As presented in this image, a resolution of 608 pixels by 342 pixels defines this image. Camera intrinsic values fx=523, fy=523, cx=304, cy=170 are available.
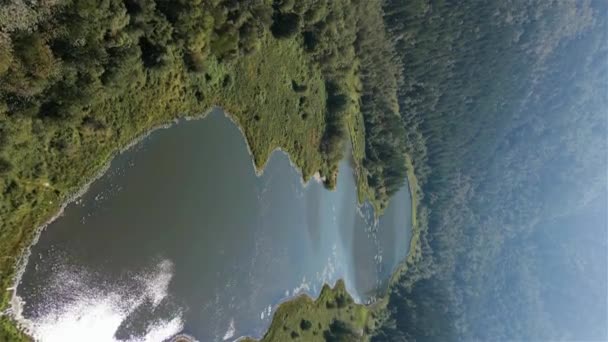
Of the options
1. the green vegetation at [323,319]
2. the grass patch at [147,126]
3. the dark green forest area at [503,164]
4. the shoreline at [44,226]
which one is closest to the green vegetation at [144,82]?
the grass patch at [147,126]

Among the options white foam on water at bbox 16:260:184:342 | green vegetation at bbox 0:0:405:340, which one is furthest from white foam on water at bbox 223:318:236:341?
green vegetation at bbox 0:0:405:340

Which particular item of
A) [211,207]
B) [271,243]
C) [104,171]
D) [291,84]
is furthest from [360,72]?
[104,171]

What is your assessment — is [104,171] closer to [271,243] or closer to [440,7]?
[271,243]

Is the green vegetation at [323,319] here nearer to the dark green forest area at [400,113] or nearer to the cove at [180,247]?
the cove at [180,247]

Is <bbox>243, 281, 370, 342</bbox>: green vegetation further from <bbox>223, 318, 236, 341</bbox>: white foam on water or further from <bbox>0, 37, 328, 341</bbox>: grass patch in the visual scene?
<bbox>0, 37, 328, 341</bbox>: grass patch

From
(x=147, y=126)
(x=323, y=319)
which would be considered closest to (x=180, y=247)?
(x=147, y=126)

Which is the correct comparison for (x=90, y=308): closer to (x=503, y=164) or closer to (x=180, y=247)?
(x=180, y=247)
